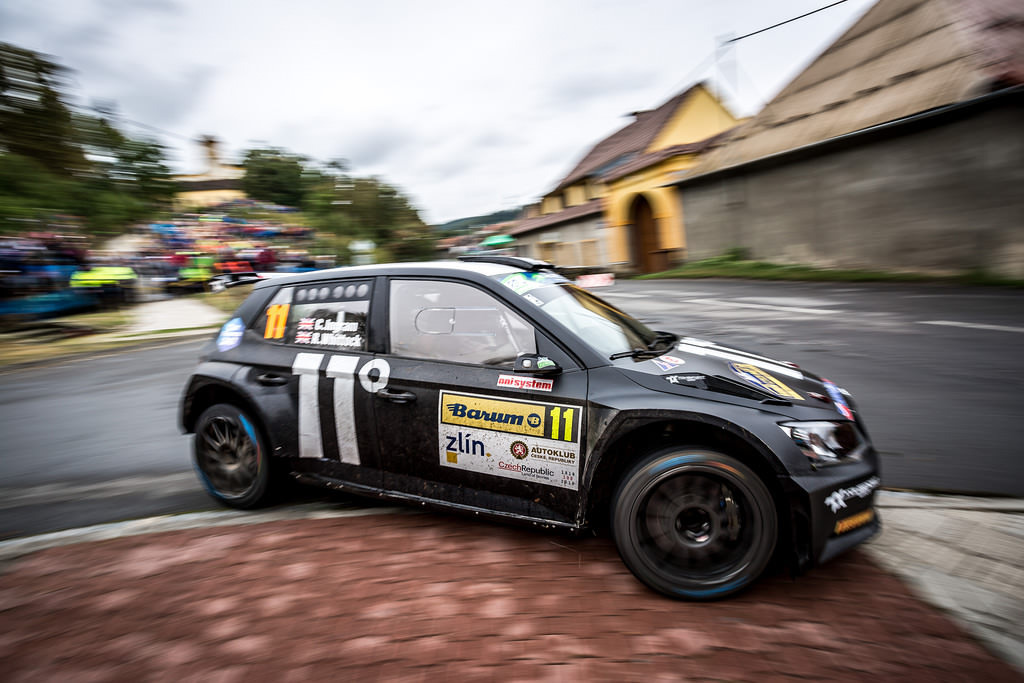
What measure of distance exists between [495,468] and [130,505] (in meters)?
2.92

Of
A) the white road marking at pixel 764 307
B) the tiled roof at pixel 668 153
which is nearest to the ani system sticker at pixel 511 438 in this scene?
the white road marking at pixel 764 307

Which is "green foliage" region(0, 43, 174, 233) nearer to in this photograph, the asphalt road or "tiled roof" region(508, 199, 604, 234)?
the asphalt road

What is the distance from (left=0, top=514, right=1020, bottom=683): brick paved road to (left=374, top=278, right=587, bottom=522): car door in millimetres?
377

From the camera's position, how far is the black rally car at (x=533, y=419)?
2.70 m

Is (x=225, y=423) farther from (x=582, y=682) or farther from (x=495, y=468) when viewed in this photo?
(x=582, y=682)

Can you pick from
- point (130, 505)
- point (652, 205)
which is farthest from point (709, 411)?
point (652, 205)

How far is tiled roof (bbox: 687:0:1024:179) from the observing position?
12.6m

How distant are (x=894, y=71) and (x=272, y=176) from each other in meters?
77.3

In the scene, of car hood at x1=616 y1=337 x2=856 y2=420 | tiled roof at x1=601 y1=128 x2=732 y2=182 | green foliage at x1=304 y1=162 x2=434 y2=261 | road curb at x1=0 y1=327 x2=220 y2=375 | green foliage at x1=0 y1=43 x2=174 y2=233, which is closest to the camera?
car hood at x1=616 y1=337 x2=856 y2=420

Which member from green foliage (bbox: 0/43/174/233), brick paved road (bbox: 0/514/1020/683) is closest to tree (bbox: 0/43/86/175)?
green foliage (bbox: 0/43/174/233)

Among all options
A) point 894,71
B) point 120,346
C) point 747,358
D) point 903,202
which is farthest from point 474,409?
point 894,71

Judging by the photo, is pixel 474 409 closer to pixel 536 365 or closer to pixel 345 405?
pixel 536 365

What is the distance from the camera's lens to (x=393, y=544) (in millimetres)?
3443

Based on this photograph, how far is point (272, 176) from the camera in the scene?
79.1m
